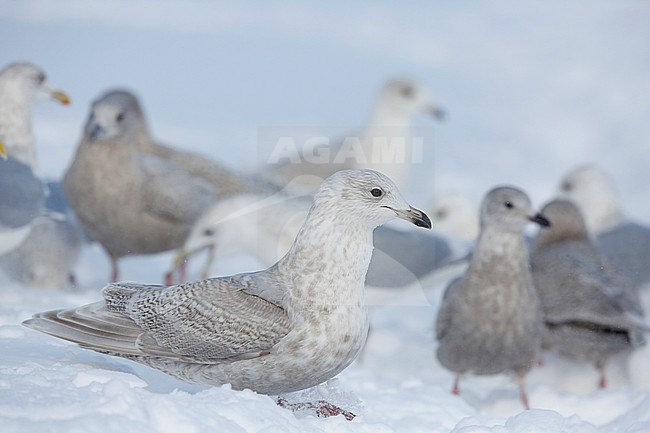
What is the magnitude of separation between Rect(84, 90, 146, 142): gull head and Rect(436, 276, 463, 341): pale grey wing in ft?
8.44

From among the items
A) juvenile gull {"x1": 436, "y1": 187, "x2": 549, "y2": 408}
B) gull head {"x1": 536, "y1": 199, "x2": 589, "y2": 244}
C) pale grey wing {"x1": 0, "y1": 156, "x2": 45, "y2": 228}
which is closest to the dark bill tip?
juvenile gull {"x1": 436, "y1": 187, "x2": 549, "y2": 408}

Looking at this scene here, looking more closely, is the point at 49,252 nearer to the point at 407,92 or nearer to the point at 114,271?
the point at 114,271

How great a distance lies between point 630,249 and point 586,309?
1.86m

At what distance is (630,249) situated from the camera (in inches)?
310

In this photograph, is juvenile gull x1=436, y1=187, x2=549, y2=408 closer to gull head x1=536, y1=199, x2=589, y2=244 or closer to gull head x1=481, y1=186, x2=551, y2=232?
gull head x1=481, y1=186, x2=551, y2=232

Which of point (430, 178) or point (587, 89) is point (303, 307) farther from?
point (587, 89)

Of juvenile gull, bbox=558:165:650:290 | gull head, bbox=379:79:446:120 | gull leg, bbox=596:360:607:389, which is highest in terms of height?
gull head, bbox=379:79:446:120

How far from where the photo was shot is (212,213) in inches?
277

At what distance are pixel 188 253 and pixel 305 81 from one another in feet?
33.6

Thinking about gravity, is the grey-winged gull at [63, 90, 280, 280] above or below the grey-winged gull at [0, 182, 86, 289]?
above

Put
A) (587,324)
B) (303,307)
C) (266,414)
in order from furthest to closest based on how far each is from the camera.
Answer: (587,324), (303,307), (266,414)

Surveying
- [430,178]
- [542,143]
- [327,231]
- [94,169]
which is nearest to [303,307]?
[327,231]

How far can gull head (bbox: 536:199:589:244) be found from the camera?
22.8ft

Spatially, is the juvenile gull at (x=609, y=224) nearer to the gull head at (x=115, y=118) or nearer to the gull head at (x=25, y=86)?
the gull head at (x=115, y=118)
